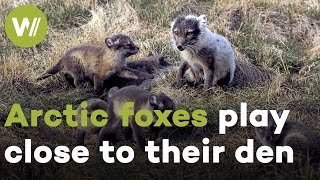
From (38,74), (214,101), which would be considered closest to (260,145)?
(214,101)

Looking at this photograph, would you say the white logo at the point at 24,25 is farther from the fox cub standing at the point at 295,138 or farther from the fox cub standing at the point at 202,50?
the fox cub standing at the point at 295,138

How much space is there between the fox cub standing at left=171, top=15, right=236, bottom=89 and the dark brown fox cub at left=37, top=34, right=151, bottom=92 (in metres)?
0.76

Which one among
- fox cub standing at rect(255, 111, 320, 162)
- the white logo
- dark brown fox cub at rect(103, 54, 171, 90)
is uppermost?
the white logo

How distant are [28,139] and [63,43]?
12.0ft

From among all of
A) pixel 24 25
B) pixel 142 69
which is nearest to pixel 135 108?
pixel 142 69

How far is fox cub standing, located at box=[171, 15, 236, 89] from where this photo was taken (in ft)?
33.4

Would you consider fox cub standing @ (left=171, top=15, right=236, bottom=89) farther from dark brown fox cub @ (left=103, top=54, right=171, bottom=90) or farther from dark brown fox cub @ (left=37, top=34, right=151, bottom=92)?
dark brown fox cub @ (left=37, top=34, right=151, bottom=92)

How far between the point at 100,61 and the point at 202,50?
1.58 metres

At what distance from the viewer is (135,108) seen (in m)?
8.66

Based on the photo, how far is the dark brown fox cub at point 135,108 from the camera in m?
8.45

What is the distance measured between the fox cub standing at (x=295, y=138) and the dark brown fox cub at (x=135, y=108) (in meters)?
1.20

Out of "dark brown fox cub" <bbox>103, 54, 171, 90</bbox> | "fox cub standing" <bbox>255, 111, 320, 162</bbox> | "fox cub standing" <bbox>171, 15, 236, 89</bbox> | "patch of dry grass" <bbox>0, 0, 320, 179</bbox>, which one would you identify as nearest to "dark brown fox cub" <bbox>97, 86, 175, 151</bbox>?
"patch of dry grass" <bbox>0, 0, 320, 179</bbox>

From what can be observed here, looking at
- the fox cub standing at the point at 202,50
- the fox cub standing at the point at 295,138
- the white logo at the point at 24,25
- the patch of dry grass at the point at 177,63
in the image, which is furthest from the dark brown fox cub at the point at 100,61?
the fox cub standing at the point at 295,138

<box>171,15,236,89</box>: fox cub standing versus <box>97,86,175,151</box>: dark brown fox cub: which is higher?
<box>171,15,236,89</box>: fox cub standing
